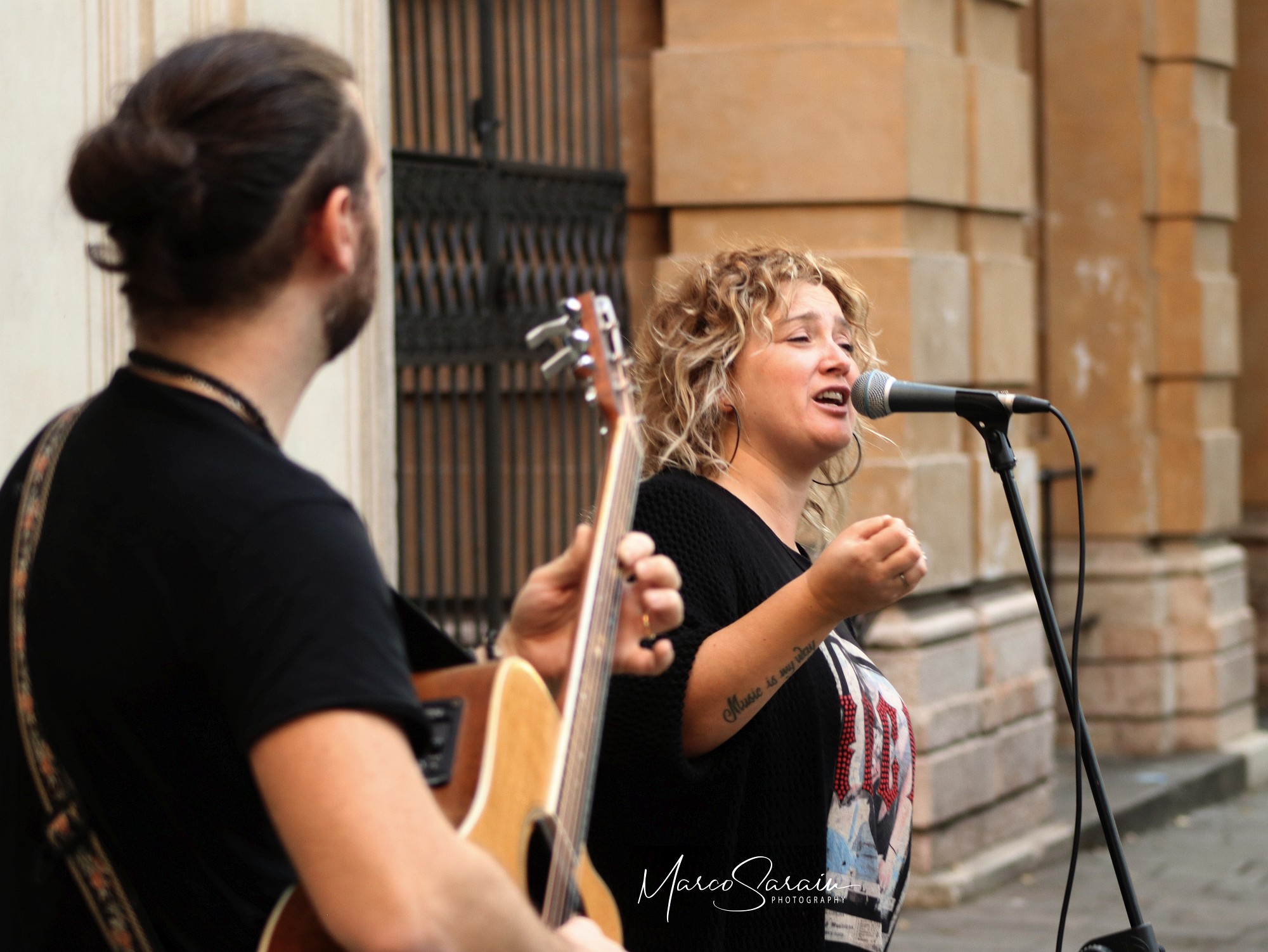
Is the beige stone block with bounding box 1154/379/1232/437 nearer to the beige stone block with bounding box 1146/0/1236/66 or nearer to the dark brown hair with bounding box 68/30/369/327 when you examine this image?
the beige stone block with bounding box 1146/0/1236/66

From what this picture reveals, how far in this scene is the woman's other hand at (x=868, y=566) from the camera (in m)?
2.45

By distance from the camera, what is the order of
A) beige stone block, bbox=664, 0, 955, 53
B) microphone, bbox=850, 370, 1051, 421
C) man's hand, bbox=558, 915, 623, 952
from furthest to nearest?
beige stone block, bbox=664, 0, 955, 53
microphone, bbox=850, 370, 1051, 421
man's hand, bbox=558, 915, 623, 952

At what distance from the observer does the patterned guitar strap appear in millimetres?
1557

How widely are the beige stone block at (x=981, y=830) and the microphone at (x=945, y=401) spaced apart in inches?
128

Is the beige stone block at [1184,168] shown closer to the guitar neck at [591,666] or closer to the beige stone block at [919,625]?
the beige stone block at [919,625]

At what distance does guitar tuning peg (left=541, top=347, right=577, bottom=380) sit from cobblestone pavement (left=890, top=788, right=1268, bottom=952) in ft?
12.7

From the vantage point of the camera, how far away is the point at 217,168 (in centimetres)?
153

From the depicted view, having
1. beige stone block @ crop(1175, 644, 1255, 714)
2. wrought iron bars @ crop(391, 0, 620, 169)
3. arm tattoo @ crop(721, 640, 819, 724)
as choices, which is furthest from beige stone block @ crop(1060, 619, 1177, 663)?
arm tattoo @ crop(721, 640, 819, 724)

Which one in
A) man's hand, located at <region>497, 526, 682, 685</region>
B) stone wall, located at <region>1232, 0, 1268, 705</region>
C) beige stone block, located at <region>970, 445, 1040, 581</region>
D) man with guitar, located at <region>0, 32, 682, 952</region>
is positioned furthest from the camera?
stone wall, located at <region>1232, 0, 1268, 705</region>

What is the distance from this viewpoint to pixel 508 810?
64.8 inches

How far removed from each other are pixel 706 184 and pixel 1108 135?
3.17m

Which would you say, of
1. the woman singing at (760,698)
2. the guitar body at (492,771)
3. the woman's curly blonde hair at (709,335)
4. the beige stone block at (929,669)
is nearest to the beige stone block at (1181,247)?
the beige stone block at (929,669)

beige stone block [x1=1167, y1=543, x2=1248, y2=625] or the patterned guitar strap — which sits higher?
the patterned guitar strap

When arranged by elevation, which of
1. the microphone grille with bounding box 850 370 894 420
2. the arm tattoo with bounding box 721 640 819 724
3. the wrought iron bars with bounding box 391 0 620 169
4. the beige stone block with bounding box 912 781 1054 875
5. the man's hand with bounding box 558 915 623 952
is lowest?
the beige stone block with bounding box 912 781 1054 875
